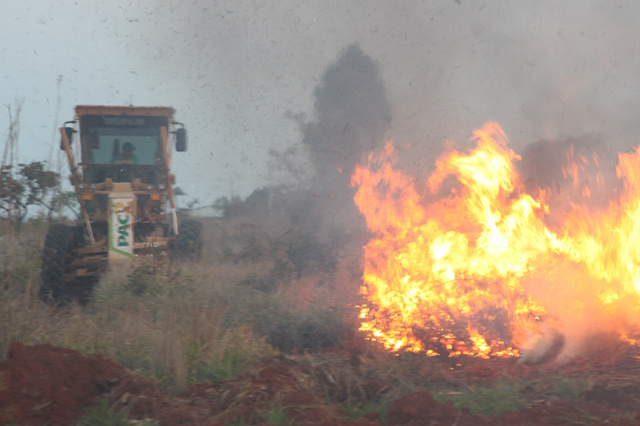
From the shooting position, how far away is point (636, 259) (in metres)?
8.36

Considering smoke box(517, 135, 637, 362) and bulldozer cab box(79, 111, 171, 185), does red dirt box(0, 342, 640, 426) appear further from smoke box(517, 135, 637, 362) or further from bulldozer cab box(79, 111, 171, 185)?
bulldozer cab box(79, 111, 171, 185)

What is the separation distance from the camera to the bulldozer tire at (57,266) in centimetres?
966

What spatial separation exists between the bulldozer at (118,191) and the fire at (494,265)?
176 inches

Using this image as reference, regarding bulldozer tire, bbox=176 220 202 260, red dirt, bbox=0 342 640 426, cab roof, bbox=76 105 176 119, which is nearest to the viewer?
red dirt, bbox=0 342 640 426

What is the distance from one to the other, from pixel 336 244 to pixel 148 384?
879 centimetres

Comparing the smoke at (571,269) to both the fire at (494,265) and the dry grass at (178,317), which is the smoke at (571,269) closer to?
the fire at (494,265)

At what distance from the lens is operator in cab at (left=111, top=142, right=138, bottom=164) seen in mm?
11562

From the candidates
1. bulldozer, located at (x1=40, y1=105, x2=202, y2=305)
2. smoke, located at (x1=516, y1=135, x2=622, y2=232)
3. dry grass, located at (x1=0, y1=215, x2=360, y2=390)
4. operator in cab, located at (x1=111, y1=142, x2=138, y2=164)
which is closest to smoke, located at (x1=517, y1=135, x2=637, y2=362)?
smoke, located at (x1=516, y1=135, x2=622, y2=232)

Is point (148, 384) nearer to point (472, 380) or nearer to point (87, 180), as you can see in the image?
point (472, 380)

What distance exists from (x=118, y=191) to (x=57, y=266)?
182 centimetres

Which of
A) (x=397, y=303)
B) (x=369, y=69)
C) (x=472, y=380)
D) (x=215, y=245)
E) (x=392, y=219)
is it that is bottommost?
(x=472, y=380)

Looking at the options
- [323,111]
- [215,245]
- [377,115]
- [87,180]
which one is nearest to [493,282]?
[87,180]

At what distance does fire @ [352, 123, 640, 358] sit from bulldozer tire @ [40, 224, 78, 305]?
5190mm

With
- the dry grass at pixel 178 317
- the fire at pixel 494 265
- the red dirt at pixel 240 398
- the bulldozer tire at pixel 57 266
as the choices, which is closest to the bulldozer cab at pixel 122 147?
the bulldozer tire at pixel 57 266
